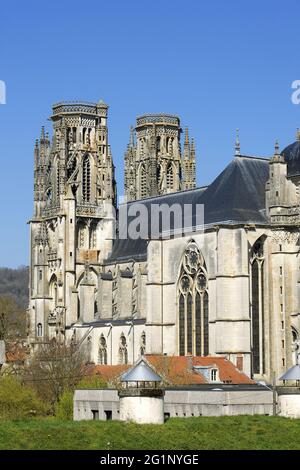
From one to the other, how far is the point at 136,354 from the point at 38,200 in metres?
20.6

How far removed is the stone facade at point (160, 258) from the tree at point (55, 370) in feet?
16.8

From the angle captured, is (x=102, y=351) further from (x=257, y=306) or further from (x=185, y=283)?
(x=257, y=306)

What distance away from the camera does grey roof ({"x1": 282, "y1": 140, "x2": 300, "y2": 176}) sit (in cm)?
8656

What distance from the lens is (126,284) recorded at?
98.9 metres

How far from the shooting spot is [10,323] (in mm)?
118750

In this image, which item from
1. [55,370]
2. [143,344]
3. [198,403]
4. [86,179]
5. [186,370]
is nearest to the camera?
[198,403]

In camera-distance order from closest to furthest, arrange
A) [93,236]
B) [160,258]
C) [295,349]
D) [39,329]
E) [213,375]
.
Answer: [213,375] < [295,349] < [160,258] < [39,329] < [93,236]

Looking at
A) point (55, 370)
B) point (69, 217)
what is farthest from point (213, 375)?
point (69, 217)

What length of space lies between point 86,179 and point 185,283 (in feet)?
72.9

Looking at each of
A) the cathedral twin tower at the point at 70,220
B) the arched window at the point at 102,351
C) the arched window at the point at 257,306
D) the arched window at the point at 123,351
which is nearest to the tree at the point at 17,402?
the arched window at the point at 257,306

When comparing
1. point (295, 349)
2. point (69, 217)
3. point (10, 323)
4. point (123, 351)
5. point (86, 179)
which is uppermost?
point (86, 179)

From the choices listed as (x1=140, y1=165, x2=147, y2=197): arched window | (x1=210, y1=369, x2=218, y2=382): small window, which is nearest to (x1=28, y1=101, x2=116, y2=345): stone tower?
(x1=140, y1=165, x2=147, y2=197): arched window

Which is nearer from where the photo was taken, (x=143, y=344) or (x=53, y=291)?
(x=143, y=344)

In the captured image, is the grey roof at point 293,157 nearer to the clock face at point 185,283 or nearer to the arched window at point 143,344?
the clock face at point 185,283
